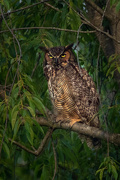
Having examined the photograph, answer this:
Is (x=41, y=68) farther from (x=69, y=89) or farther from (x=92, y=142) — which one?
→ (x=92, y=142)

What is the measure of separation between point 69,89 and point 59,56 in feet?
1.21

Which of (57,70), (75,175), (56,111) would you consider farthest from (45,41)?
(75,175)

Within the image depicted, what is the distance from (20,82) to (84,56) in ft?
7.08

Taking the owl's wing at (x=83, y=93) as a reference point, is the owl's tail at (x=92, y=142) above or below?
below

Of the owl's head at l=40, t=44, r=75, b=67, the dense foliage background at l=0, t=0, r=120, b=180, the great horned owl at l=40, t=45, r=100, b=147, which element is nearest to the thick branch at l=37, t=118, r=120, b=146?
the dense foliage background at l=0, t=0, r=120, b=180

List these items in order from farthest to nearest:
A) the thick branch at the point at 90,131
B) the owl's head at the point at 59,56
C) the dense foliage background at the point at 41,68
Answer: the owl's head at the point at 59,56, the dense foliage background at the point at 41,68, the thick branch at the point at 90,131

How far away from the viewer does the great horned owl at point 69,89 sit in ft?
11.8

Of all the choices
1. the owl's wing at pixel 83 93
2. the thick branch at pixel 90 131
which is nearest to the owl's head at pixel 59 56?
the owl's wing at pixel 83 93

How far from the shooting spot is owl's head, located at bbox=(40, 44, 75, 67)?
3562 millimetres

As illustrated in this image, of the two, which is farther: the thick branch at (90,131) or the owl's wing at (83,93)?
the owl's wing at (83,93)

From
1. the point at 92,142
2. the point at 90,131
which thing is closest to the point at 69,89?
the point at 92,142

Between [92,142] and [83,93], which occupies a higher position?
[83,93]

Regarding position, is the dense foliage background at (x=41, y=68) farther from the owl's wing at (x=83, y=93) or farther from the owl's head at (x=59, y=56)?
the owl's wing at (x=83, y=93)

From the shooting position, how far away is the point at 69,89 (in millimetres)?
3602
